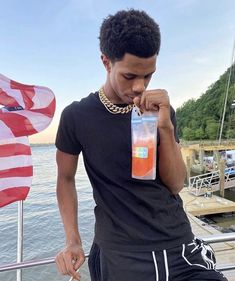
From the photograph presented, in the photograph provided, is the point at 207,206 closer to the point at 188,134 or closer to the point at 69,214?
the point at 69,214

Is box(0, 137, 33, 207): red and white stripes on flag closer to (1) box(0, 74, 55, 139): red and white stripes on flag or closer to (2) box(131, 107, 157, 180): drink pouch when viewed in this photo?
(1) box(0, 74, 55, 139): red and white stripes on flag

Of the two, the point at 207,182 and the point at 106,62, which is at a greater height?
the point at 106,62

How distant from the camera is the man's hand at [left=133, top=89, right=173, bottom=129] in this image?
121cm

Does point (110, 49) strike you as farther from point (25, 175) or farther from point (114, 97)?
point (25, 175)

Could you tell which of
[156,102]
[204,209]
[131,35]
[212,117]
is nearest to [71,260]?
[156,102]

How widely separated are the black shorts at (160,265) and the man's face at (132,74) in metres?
0.66

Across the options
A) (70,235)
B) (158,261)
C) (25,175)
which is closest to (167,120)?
(158,261)

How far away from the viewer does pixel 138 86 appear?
4.24 feet

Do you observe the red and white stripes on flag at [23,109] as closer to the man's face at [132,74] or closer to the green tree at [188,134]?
the man's face at [132,74]

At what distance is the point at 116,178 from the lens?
1.38 metres

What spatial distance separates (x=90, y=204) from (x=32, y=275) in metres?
10.9

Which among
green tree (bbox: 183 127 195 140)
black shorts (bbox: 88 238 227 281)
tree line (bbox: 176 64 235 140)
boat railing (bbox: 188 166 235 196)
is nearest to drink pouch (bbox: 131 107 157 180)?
black shorts (bbox: 88 238 227 281)

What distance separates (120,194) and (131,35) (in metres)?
0.65

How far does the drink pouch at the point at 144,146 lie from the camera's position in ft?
3.99
